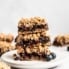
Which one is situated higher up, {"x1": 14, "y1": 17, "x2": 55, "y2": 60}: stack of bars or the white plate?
{"x1": 14, "y1": 17, "x2": 55, "y2": 60}: stack of bars

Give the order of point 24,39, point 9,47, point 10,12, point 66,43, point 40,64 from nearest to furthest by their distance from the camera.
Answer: point 40,64
point 24,39
point 9,47
point 66,43
point 10,12

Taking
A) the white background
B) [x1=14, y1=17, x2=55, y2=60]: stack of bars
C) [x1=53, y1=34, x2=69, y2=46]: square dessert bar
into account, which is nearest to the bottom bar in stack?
[x1=14, y1=17, x2=55, y2=60]: stack of bars

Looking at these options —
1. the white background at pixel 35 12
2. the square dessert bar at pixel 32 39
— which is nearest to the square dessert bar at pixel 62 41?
the square dessert bar at pixel 32 39

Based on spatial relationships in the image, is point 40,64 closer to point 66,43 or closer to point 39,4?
point 66,43

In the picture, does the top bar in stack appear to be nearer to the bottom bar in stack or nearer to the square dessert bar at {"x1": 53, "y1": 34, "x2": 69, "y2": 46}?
the bottom bar in stack

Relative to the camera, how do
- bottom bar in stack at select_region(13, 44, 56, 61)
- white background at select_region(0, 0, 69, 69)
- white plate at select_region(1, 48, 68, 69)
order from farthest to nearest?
white background at select_region(0, 0, 69, 69), bottom bar in stack at select_region(13, 44, 56, 61), white plate at select_region(1, 48, 68, 69)

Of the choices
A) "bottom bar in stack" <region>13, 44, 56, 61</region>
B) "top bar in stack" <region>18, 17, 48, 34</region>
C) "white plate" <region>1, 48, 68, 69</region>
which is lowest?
"white plate" <region>1, 48, 68, 69</region>

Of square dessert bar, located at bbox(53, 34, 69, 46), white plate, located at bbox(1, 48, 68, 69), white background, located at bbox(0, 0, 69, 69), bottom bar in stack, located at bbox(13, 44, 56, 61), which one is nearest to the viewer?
white plate, located at bbox(1, 48, 68, 69)

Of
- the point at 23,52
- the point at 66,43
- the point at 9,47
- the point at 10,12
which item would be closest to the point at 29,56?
the point at 23,52

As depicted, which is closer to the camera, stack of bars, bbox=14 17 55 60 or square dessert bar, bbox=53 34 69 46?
stack of bars, bbox=14 17 55 60
